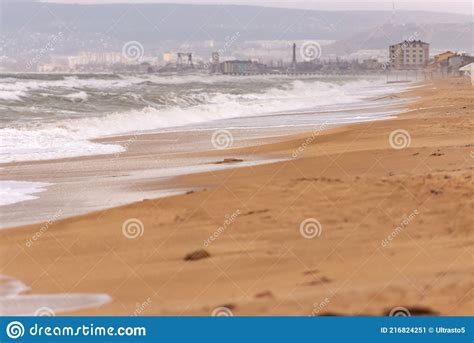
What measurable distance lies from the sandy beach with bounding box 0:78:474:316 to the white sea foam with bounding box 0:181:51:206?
3.72 feet

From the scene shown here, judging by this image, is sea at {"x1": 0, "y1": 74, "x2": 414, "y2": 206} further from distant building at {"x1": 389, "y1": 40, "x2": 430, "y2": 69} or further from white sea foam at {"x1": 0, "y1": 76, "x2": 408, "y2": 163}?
distant building at {"x1": 389, "y1": 40, "x2": 430, "y2": 69}

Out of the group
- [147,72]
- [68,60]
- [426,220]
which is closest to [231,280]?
[426,220]

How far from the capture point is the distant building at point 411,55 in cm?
10338

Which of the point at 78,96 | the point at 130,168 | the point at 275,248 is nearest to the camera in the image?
the point at 275,248

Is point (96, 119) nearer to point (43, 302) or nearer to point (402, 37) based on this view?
point (43, 302)

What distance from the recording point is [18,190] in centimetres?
992

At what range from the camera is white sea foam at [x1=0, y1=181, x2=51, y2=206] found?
30.1ft

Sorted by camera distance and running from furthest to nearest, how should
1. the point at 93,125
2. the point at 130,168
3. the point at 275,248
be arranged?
the point at 93,125 < the point at 130,168 < the point at 275,248

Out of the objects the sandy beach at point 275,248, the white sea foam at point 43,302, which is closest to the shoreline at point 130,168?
the sandy beach at point 275,248

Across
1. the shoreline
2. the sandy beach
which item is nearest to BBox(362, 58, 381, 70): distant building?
the shoreline

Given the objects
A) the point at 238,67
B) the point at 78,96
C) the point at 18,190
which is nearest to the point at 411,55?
the point at 238,67

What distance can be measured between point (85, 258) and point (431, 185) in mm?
3280

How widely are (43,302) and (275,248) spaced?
1699 mm
